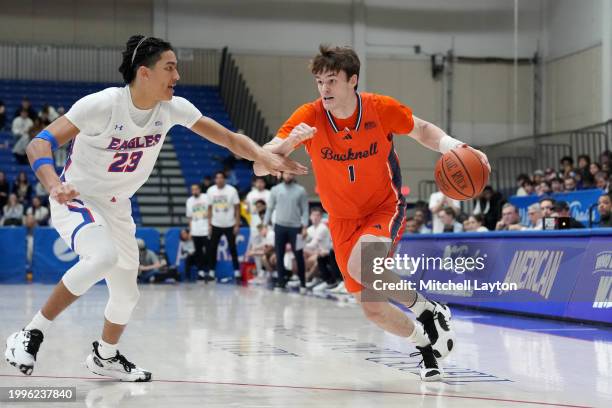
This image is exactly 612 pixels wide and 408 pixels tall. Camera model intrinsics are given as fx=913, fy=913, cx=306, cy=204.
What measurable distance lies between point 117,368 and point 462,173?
99.0 inches

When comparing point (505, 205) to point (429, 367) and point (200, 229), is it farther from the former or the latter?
point (200, 229)

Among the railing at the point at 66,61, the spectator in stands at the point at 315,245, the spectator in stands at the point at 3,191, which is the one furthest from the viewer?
the railing at the point at 66,61

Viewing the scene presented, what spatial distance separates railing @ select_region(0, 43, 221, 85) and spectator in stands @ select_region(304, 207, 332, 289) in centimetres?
1257

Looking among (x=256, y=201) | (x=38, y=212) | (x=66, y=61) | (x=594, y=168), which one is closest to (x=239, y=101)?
(x=66, y=61)

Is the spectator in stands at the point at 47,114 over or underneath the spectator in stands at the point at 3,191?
over

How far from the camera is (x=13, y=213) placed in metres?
19.3

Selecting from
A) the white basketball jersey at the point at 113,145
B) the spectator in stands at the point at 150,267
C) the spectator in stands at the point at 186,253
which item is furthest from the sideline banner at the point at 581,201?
the white basketball jersey at the point at 113,145

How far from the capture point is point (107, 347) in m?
5.75

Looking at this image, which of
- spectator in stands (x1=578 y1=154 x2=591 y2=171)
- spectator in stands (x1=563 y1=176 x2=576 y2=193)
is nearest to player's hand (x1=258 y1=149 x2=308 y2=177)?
spectator in stands (x1=563 y1=176 x2=576 y2=193)

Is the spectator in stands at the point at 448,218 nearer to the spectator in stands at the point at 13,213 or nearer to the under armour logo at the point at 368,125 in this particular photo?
the under armour logo at the point at 368,125

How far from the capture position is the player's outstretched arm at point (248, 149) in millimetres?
5419

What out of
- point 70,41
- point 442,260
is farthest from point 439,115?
point 442,260

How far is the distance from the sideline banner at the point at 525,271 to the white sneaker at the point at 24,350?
18.1 feet

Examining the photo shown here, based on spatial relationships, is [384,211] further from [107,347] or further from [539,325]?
[539,325]
